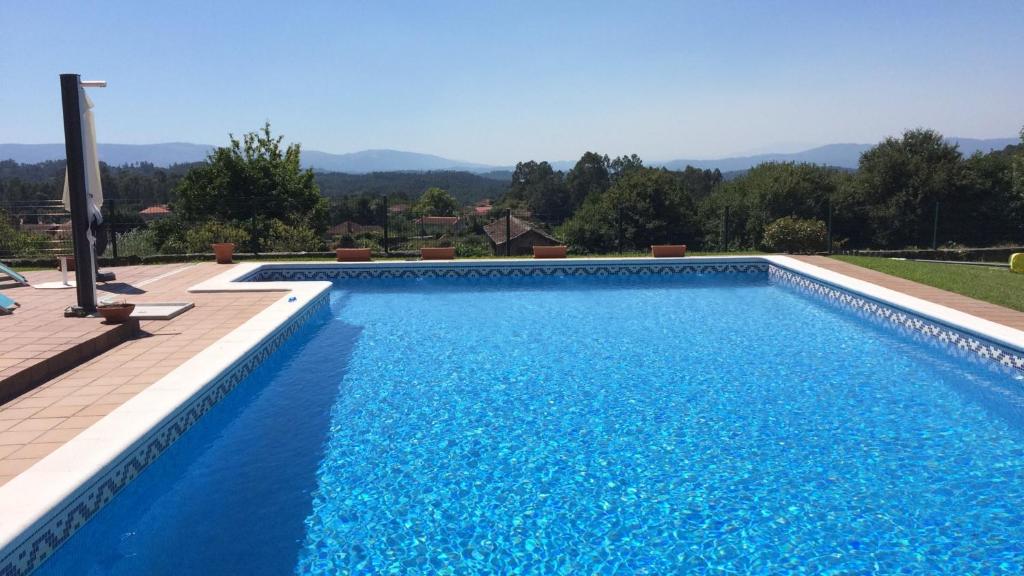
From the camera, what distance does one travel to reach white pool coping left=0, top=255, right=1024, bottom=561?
9.45 ft

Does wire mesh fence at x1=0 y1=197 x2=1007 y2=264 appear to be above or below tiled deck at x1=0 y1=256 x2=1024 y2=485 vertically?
above


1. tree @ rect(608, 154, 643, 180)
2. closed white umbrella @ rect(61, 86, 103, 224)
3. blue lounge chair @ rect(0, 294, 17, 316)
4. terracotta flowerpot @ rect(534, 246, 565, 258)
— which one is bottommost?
blue lounge chair @ rect(0, 294, 17, 316)

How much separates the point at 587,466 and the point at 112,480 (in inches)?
113

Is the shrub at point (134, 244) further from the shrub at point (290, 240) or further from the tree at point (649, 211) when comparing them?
the tree at point (649, 211)

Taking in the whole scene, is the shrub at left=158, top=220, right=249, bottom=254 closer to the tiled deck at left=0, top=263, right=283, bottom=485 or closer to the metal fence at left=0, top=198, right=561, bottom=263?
the metal fence at left=0, top=198, right=561, bottom=263

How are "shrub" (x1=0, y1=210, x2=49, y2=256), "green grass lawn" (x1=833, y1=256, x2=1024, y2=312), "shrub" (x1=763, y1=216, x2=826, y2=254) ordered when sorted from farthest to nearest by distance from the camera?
"shrub" (x1=763, y1=216, x2=826, y2=254)
"shrub" (x1=0, y1=210, x2=49, y2=256)
"green grass lawn" (x1=833, y1=256, x2=1024, y2=312)

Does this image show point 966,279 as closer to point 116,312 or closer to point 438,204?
point 116,312

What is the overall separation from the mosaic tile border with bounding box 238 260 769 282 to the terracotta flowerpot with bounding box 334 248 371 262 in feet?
2.31

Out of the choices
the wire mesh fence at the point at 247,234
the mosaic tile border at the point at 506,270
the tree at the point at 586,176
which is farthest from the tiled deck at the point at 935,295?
the tree at the point at 586,176

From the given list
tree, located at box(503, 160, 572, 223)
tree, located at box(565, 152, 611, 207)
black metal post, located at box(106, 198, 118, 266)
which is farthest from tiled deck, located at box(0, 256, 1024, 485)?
tree, located at box(565, 152, 611, 207)

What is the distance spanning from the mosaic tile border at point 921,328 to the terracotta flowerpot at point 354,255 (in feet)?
28.3

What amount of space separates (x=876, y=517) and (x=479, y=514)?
232 centimetres

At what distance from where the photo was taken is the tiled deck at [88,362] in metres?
3.79

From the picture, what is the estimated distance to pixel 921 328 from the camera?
771 centimetres
